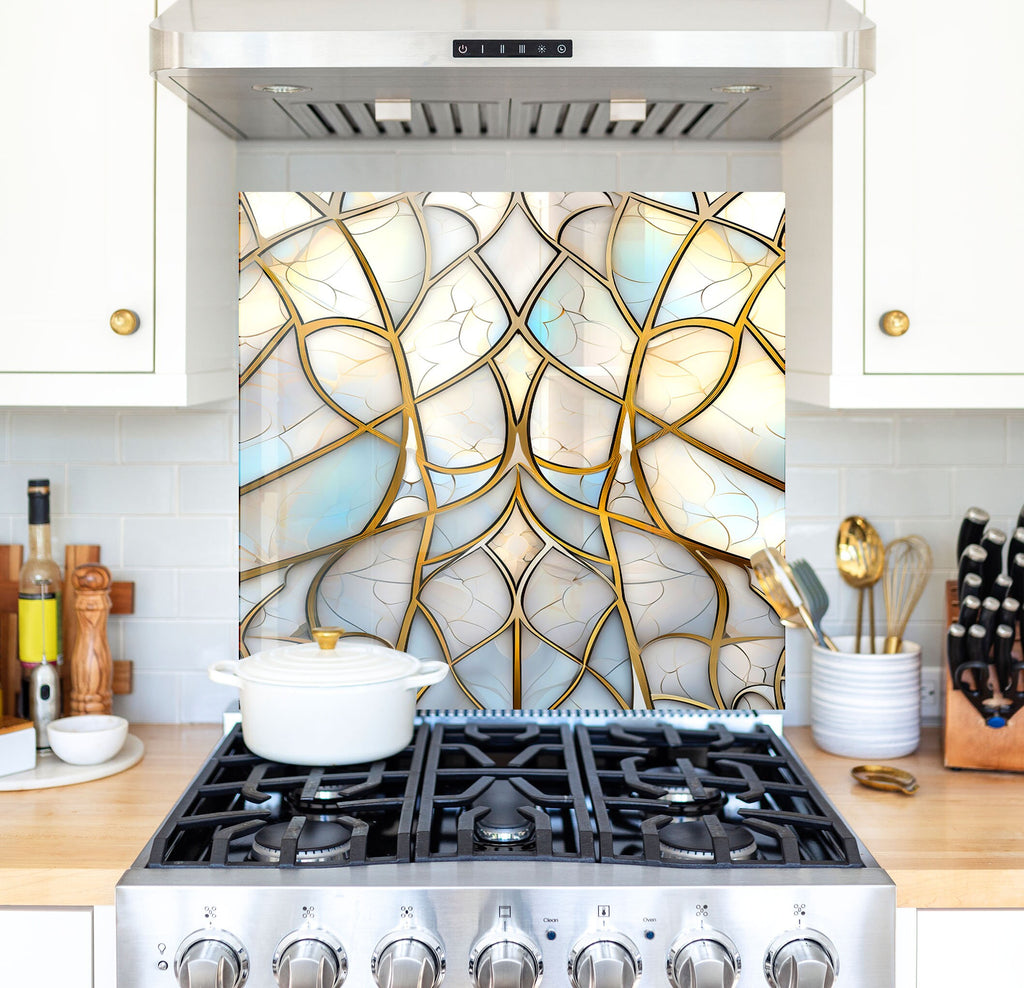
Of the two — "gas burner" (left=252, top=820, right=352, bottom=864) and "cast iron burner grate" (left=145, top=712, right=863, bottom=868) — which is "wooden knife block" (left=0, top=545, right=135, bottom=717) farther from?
"gas burner" (left=252, top=820, right=352, bottom=864)

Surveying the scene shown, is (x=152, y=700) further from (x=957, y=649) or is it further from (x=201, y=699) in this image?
(x=957, y=649)

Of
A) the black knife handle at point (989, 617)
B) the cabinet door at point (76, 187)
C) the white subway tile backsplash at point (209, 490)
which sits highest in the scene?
the cabinet door at point (76, 187)

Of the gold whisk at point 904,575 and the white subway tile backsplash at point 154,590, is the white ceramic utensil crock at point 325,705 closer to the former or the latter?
the white subway tile backsplash at point 154,590

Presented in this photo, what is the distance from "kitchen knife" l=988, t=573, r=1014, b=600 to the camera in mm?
1833

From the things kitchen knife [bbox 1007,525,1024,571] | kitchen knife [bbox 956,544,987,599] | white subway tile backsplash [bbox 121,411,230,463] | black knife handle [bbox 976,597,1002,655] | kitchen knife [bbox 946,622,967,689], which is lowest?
kitchen knife [bbox 946,622,967,689]

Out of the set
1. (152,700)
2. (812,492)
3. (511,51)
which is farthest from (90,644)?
(812,492)

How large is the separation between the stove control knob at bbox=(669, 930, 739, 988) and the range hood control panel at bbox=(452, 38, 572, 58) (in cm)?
114

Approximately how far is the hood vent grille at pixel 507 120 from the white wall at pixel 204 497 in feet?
1.81

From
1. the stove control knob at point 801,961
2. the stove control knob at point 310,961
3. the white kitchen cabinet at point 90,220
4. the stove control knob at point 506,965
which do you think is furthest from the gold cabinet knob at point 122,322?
the stove control knob at point 801,961

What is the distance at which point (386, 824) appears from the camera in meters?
1.66

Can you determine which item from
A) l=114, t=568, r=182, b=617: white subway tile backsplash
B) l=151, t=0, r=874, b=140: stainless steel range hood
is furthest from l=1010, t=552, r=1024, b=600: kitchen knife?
l=114, t=568, r=182, b=617: white subway tile backsplash

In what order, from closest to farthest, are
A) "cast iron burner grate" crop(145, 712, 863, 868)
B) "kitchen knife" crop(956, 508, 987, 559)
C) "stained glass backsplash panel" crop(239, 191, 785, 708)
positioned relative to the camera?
"cast iron burner grate" crop(145, 712, 863, 868) → "kitchen knife" crop(956, 508, 987, 559) → "stained glass backsplash panel" crop(239, 191, 785, 708)

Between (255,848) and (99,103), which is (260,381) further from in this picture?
(255,848)

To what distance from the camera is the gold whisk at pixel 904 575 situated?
6.77 ft
